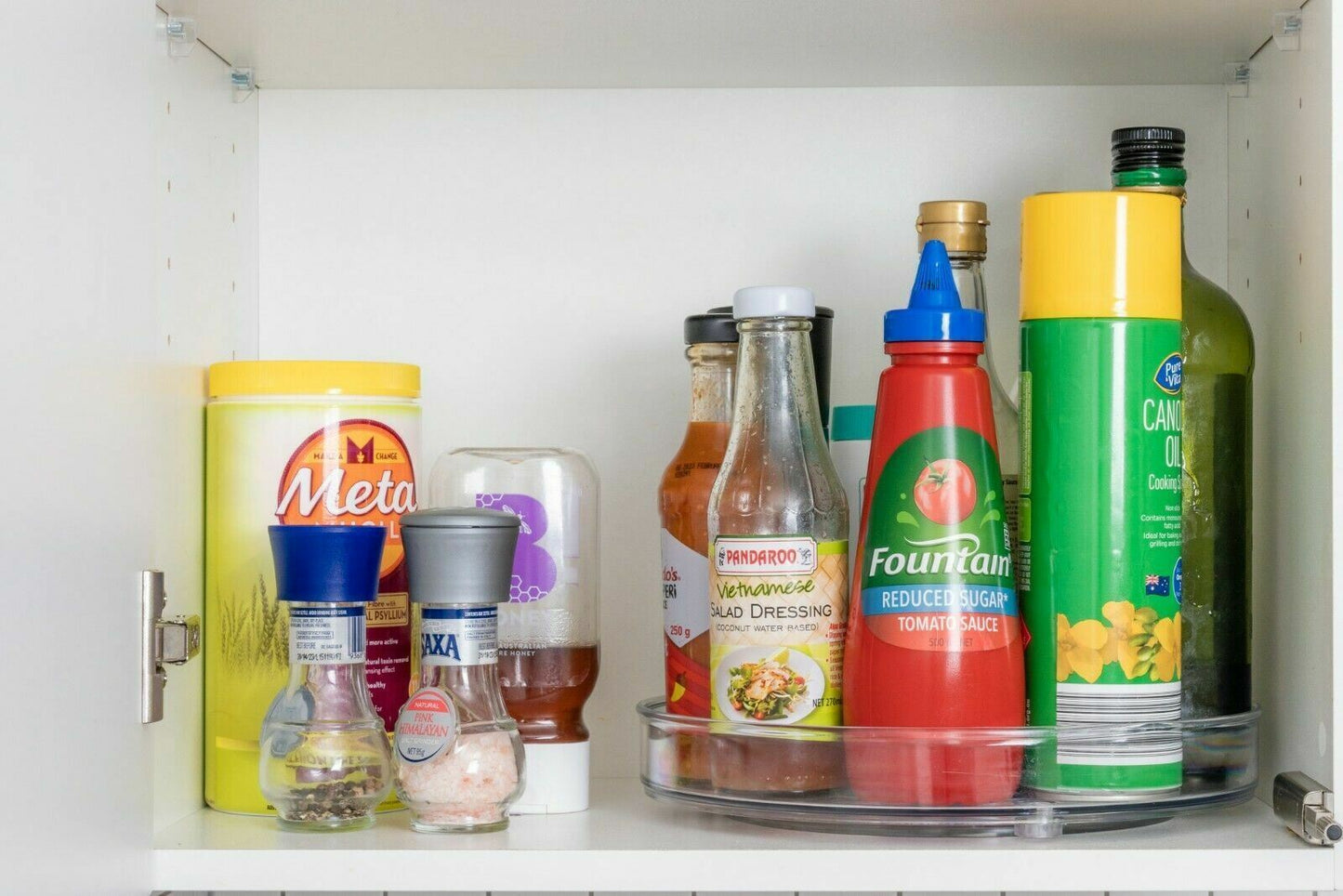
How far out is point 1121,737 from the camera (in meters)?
0.66

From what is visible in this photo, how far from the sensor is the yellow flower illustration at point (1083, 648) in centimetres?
67

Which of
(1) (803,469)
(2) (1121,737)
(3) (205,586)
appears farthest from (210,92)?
(2) (1121,737)

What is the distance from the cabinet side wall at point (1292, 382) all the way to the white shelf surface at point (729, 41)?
0.21 feet

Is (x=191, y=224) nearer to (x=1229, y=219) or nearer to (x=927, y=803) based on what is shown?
(x=927, y=803)

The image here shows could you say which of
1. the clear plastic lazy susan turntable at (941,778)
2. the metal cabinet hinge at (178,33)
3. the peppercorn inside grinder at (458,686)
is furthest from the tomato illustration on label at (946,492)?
the metal cabinet hinge at (178,33)

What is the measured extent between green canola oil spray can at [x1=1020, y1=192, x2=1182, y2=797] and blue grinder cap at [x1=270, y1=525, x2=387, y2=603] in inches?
14.0

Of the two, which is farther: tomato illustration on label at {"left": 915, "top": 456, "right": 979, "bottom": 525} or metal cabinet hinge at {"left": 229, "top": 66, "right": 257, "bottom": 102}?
metal cabinet hinge at {"left": 229, "top": 66, "right": 257, "bottom": 102}

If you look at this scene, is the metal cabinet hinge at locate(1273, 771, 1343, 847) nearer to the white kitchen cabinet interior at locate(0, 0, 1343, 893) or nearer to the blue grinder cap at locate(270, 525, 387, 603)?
the white kitchen cabinet interior at locate(0, 0, 1343, 893)

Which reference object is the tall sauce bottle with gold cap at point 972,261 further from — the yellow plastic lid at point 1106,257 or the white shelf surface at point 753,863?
the white shelf surface at point 753,863

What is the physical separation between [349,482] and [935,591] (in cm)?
34

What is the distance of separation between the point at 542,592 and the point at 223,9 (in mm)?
403

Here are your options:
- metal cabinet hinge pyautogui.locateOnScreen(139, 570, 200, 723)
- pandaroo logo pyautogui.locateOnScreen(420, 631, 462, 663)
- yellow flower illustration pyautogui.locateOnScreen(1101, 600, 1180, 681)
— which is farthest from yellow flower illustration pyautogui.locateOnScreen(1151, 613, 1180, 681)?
metal cabinet hinge pyautogui.locateOnScreen(139, 570, 200, 723)

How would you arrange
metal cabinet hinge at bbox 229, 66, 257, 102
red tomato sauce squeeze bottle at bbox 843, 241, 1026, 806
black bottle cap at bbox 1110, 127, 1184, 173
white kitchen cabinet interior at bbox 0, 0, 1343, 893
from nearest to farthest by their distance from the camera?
white kitchen cabinet interior at bbox 0, 0, 1343, 893 → red tomato sauce squeeze bottle at bbox 843, 241, 1026, 806 → black bottle cap at bbox 1110, 127, 1184, 173 → metal cabinet hinge at bbox 229, 66, 257, 102

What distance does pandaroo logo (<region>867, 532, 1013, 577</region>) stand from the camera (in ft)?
2.16
